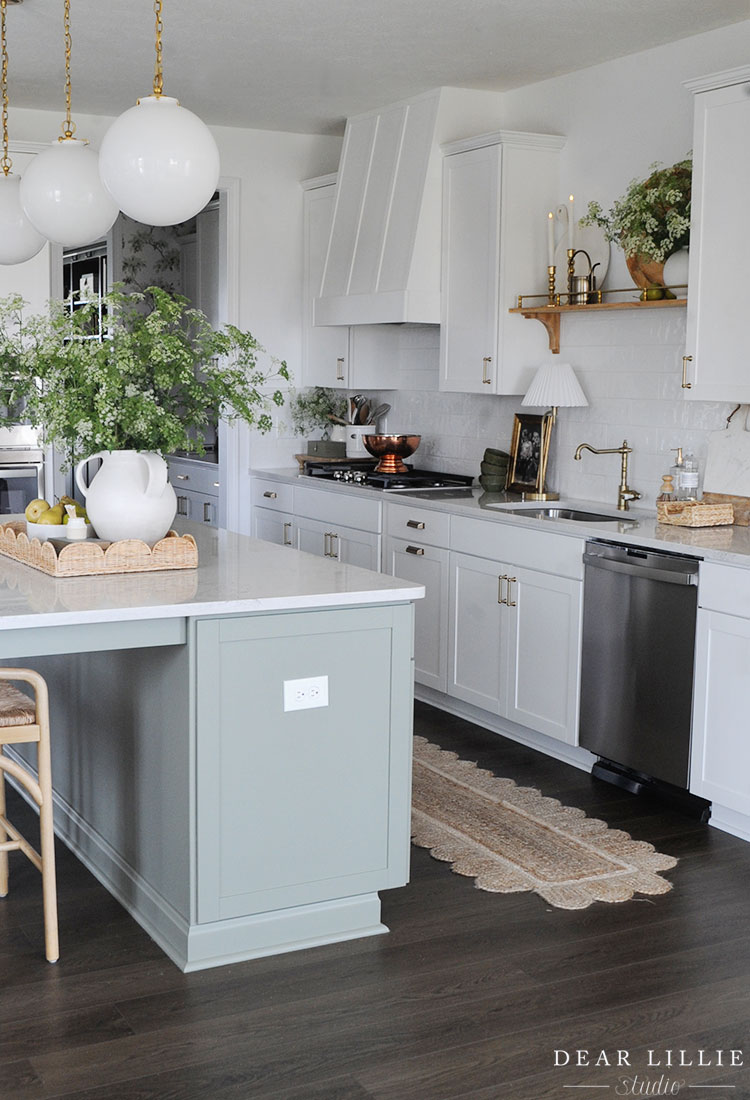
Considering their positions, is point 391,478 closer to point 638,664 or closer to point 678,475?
point 678,475

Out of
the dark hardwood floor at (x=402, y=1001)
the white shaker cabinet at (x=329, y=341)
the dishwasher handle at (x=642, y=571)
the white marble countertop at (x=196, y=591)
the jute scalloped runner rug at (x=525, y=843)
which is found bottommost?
the dark hardwood floor at (x=402, y=1001)

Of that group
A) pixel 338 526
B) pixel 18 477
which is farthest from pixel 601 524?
pixel 18 477

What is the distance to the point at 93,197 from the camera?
3.20m

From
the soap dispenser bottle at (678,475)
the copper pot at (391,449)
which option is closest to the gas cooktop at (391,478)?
the copper pot at (391,449)

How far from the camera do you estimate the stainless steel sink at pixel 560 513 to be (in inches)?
194

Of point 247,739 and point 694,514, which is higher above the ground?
point 694,514

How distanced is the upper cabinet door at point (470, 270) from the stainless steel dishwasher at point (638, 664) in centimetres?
144

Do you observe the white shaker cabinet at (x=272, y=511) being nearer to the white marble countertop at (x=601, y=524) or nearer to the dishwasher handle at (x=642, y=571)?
the white marble countertop at (x=601, y=524)

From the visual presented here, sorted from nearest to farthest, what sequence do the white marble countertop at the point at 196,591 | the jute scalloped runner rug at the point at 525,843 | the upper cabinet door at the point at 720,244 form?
the white marble countertop at the point at 196,591, the jute scalloped runner rug at the point at 525,843, the upper cabinet door at the point at 720,244

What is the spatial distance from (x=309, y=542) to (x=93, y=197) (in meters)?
3.23

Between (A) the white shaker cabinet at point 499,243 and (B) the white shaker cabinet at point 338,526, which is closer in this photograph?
(A) the white shaker cabinet at point 499,243

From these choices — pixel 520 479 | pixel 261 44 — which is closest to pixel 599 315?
pixel 520 479

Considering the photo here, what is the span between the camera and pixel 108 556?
325 centimetres

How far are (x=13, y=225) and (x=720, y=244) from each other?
2315mm
